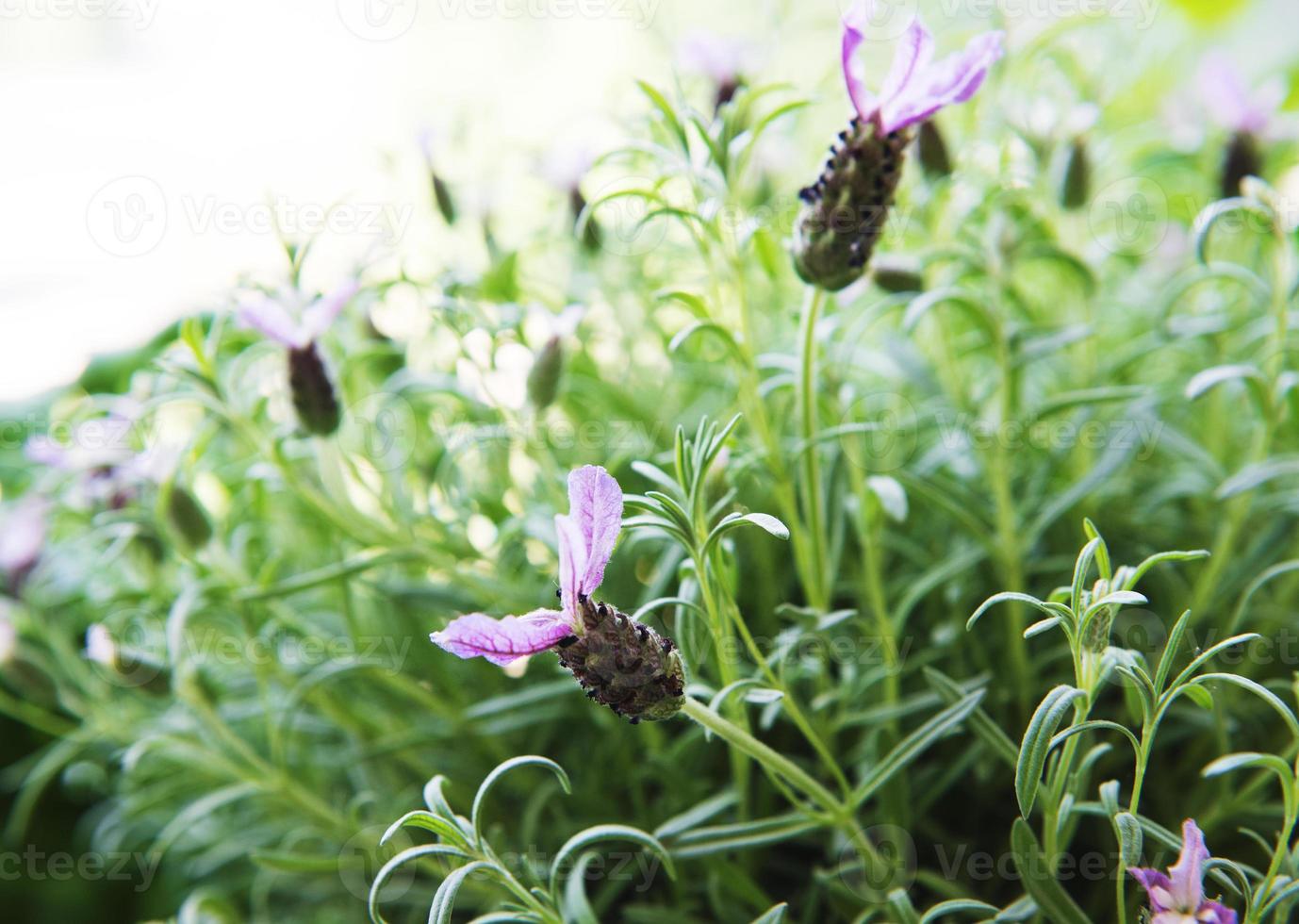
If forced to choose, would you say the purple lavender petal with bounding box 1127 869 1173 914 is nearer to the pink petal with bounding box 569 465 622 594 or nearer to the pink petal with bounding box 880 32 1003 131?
the pink petal with bounding box 569 465 622 594

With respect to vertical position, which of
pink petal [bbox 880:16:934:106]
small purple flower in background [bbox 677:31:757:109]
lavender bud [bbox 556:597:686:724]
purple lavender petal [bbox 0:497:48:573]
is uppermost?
small purple flower in background [bbox 677:31:757:109]

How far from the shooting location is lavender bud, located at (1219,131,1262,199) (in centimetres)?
80

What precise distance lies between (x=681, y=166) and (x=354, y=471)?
1.13 feet

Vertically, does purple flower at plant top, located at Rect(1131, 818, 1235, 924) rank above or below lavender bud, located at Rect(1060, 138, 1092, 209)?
below

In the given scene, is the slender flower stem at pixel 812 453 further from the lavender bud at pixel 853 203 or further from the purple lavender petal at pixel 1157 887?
the purple lavender petal at pixel 1157 887

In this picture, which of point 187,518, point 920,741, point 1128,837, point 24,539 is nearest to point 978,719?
point 920,741

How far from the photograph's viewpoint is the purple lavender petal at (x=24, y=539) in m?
0.89

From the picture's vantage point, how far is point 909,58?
0.52 meters

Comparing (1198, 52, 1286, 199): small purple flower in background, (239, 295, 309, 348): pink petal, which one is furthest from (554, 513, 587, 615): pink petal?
(1198, 52, 1286, 199): small purple flower in background

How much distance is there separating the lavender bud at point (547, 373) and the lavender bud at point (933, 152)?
12.4 inches

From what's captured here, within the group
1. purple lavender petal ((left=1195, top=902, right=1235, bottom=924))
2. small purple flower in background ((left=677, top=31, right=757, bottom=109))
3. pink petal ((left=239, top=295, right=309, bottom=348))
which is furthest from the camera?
small purple flower in background ((left=677, top=31, right=757, bottom=109))

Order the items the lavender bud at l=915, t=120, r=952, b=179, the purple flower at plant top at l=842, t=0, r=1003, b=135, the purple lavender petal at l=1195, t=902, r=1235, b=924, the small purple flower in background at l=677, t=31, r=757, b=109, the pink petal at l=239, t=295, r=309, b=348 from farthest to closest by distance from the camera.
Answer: the small purple flower in background at l=677, t=31, r=757, b=109 < the lavender bud at l=915, t=120, r=952, b=179 < the pink petal at l=239, t=295, r=309, b=348 < the purple flower at plant top at l=842, t=0, r=1003, b=135 < the purple lavender petal at l=1195, t=902, r=1235, b=924

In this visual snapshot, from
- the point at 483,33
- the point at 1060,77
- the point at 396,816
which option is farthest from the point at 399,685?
the point at 483,33

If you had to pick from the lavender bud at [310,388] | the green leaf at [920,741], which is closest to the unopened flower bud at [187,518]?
the lavender bud at [310,388]
